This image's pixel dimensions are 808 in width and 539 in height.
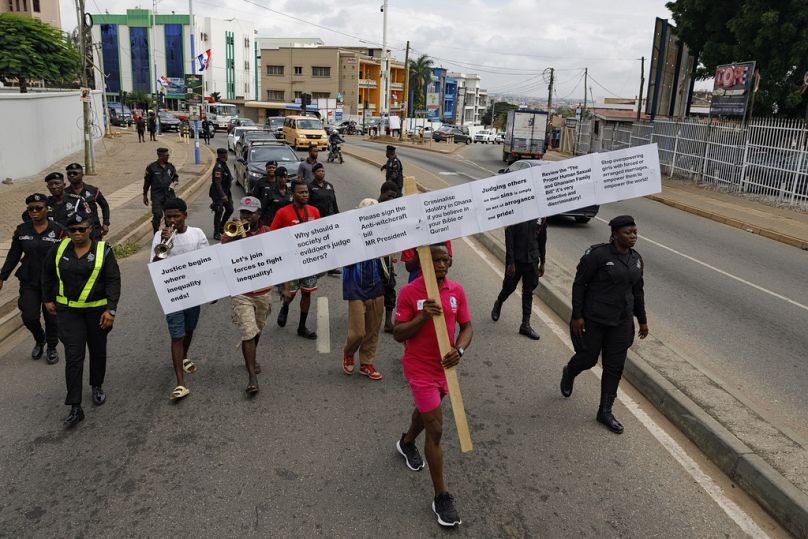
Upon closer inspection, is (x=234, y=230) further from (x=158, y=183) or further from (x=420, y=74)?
(x=420, y=74)

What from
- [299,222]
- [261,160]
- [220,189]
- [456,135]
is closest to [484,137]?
[456,135]

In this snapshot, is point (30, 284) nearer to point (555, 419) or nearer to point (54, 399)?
point (54, 399)

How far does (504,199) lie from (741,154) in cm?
2111

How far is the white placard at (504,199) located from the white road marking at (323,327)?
310 cm

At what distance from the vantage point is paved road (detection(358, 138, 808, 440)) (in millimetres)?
6215

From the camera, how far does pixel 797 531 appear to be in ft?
12.5

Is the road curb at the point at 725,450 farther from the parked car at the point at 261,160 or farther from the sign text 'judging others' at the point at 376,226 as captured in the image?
the parked car at the point at 261,160

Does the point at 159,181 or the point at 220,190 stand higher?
the point at 159,181

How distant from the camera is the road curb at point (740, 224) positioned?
14.1 meters

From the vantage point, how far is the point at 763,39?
22.8 metres

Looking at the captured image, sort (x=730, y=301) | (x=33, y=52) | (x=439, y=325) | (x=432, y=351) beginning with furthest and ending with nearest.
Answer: (x=33, y=52) < (x=730, y=301) < (x=432, y=351) < (x=439, y=325)

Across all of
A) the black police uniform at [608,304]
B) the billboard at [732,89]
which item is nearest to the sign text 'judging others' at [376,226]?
the black police uniform at [608,304]

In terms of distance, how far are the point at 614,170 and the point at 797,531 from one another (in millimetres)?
2617

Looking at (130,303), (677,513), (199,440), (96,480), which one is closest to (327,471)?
(199,440)
